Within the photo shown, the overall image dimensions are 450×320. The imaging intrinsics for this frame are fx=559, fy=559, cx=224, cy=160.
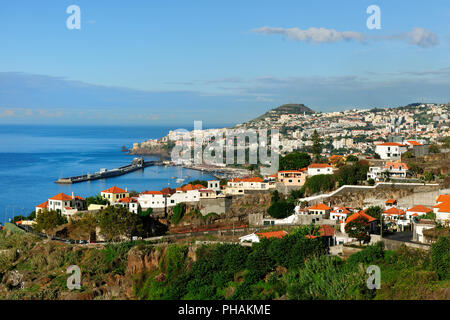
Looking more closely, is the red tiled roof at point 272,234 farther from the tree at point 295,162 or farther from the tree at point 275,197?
the tree at point 295,162

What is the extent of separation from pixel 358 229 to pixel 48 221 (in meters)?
14.3

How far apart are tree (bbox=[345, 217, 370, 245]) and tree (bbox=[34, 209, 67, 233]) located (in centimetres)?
1360

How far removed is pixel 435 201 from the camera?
23.7 m

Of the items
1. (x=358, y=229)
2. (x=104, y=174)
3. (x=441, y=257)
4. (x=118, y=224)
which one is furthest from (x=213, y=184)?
(x=104, y=174)

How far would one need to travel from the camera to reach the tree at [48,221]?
2552 cm

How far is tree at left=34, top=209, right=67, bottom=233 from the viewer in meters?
25.5

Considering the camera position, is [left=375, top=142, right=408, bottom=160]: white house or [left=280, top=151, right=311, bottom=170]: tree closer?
[left=280, top=151, right=311, bottom=170]: tree

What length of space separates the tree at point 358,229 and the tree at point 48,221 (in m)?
13.6

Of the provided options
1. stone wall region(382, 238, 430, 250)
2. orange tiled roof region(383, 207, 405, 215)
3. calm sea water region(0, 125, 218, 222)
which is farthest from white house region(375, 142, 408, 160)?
calm sea water region(0, 125, 218, 222)

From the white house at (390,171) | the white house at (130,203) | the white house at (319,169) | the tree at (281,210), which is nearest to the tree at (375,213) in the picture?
the tree at (281,210)

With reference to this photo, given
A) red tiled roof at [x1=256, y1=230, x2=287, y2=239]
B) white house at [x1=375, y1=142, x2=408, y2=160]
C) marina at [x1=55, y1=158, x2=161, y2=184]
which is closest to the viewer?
red tiled roof at [x1=256, y1=230, x2=287, y2=239]

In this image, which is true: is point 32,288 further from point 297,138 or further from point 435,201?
point 297,138

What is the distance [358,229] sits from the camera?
61.9 feet

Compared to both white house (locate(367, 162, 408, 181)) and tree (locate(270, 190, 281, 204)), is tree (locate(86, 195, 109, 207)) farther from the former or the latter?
white house (locate(367, 162, 408, 181))
